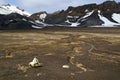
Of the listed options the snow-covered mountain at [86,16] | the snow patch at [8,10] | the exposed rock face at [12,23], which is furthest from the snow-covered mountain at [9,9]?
the exposed rock face at [12,23]

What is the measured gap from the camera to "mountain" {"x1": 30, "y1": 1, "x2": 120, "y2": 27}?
106 metres

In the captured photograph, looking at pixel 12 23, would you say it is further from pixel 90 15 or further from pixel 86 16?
pixel 90 15

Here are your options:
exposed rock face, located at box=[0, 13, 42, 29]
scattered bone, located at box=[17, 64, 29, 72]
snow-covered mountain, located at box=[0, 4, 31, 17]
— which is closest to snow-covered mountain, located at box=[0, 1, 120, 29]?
exposed rock face, located at box=[0, 13, 42, 29]

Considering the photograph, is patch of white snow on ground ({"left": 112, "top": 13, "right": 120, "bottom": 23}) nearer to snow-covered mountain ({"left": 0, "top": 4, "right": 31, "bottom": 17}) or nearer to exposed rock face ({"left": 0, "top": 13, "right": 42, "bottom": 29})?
exposed rock face ({"left": 0, "top": 13, "right": 42, "bottom": 29})

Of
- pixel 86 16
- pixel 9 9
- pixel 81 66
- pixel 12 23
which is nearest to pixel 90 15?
pixel 86 16

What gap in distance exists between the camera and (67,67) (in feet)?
51.3

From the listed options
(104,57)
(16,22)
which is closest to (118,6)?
(16,22)

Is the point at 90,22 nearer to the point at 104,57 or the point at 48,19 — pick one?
the point at 48,19

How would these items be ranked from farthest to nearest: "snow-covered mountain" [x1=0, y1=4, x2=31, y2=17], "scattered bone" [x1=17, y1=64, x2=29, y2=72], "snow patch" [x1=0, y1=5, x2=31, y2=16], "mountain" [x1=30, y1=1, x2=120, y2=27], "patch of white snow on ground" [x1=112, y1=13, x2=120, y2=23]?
"snow-covered mountain" [x1=0, y1=4, x2=31, y2=17] < "snow patch" [x1=0, y1=5, x2=31, y2=16] < "patch of white snow on ground" [x1=112, y1=13, x2=120, y2=23] < "mountain" [x1=30, y1=1, x2=120, y2=27] < "scattered bone" [x1=17, y1=64, x2=29, y2=72]

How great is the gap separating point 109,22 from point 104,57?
8830cm

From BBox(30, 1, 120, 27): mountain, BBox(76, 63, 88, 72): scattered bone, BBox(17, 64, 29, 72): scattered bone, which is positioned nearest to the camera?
BBox(17, 64, 29, 72): scattered bone

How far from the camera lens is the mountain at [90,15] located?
106 metres

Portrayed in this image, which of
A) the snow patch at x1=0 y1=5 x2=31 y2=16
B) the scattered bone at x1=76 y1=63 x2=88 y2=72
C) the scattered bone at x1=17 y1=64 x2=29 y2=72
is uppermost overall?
the snow patch at x1=0 y1=5 x2=31 y2=16

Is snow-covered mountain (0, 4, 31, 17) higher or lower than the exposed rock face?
higher
